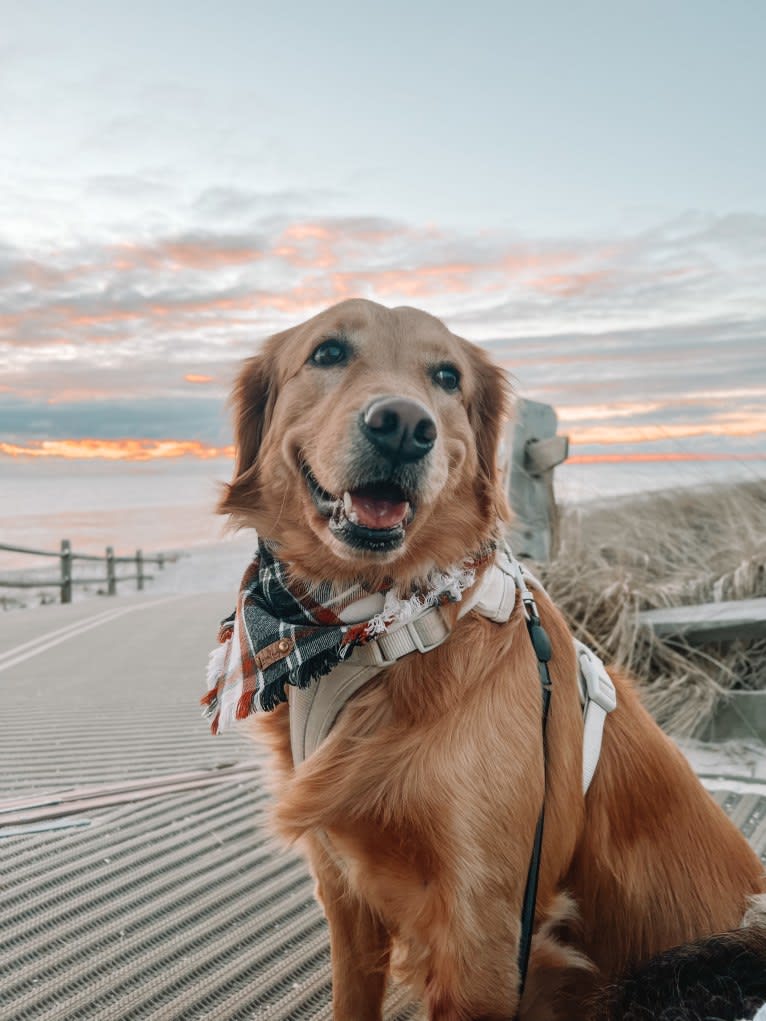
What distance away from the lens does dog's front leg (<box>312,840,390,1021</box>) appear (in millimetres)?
1740

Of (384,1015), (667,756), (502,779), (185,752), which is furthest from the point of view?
(185,752)

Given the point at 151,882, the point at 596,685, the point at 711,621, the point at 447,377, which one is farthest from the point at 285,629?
the point at 711,621

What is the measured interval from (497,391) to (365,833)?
1230mm

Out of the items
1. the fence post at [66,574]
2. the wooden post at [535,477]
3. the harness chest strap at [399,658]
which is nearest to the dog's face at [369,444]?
the harness chest strap at [399,658]

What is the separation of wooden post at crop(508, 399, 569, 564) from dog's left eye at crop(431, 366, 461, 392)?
3631mm

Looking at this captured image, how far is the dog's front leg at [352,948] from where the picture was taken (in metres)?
1.74

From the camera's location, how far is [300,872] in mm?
2340

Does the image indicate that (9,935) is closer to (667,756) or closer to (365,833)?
(365,833)

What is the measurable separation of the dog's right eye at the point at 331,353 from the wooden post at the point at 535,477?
12.4 ft

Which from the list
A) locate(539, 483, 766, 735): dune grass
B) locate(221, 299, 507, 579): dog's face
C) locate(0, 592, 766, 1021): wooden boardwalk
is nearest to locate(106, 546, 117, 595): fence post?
locate(539, 483, 766, 735): dune grass

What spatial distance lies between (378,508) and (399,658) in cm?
32

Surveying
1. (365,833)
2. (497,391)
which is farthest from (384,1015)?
(497,391)

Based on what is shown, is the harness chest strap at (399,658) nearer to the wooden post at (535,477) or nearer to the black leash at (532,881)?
the black leash at (532,881)

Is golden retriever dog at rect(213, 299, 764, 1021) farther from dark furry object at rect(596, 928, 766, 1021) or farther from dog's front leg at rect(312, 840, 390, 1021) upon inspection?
dark furry object at rect(596, 928, 766, 1021)
